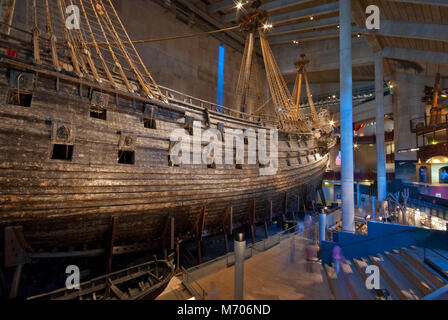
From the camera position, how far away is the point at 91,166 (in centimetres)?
488

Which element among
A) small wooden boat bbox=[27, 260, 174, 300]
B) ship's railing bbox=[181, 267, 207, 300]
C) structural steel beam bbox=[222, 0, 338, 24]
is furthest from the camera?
structural steel beam bbox=[222, 0, 338, 24]

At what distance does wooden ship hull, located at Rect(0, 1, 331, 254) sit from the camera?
4.18 metres

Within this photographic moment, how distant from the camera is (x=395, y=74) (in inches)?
738

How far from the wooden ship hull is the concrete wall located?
827 cm

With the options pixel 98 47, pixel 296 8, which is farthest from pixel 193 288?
pixel 296 8

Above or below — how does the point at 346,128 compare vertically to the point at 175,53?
below

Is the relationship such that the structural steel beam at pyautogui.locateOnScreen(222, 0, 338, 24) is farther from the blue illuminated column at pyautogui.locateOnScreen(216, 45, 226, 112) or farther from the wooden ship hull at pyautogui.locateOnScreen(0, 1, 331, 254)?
the wooden ship hull at pyautogui.locateOnScreen(0, 1, 331, 254)

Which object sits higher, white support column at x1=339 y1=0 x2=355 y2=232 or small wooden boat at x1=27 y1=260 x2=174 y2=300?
white support column at x1=339 y1=0 x2=355 y2=232

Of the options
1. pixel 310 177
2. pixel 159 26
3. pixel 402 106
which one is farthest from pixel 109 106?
pixel 402 106

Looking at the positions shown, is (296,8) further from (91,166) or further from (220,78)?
(91,166)

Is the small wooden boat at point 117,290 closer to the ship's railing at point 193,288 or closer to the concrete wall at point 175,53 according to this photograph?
the ship's railing at point 193,288

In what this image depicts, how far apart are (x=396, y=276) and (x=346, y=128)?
572cm

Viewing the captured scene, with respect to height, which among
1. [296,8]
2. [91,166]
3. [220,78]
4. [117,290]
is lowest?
[117,290]

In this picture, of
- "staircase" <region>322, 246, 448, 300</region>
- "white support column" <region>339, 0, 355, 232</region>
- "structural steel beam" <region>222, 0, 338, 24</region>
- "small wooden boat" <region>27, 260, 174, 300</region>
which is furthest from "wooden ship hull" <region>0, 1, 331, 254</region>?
"structural steel beam" <region>222, 0, 338, 24</region>
